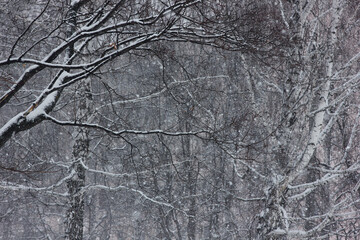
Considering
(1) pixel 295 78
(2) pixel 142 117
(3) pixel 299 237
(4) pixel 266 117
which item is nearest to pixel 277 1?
(1) pixel 295 78

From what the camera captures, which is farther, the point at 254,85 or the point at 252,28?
the point at 254,85

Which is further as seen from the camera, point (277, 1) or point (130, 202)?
point (130, 202)

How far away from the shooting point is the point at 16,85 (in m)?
3.73

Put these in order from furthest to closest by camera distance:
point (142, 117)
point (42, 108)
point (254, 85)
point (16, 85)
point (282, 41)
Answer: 1. point (142, 117)
2. point (254, 85)
3. point (282, 41)
4. point (42, 108)
5. point (16, 85)

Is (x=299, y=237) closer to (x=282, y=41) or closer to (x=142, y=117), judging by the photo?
(x=282, y=41)

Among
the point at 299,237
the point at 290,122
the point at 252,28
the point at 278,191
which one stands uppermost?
the point at 252,28

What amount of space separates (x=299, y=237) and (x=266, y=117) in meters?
2.49

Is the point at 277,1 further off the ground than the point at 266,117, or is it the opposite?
the point at 277,1

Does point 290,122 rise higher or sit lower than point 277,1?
lower

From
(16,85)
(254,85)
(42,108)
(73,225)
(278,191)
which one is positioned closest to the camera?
(16,85)

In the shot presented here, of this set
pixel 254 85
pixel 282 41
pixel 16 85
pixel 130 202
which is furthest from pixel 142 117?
pixel 16 85

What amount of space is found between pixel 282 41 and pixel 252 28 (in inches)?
39.3

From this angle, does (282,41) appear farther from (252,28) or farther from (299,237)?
(299,237)

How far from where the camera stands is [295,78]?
23.1 feet
